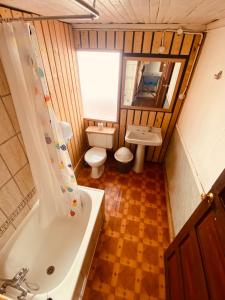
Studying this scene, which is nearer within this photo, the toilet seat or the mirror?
the mirror

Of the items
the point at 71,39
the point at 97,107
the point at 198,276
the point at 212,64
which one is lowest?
the point at 198,276

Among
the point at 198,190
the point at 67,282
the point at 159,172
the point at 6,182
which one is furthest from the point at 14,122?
the point at 159,172

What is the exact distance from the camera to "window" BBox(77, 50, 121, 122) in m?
2.06

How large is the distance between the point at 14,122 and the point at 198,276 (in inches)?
64.3

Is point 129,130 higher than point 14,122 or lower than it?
lower

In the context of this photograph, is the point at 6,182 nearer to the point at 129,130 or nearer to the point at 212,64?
the point at 129,130

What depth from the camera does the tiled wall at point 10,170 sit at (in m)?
1.08

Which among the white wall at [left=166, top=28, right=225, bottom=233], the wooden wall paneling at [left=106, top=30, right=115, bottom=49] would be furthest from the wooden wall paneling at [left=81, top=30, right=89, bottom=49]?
the white wall at [left=166, top=28, right=225, bottom=233]

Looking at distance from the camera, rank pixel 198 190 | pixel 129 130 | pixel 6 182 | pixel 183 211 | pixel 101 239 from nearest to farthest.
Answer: pixel 6 182 < pixel 198 190 < pixel 183 211 < pixel 101 239 < pixel 129 130

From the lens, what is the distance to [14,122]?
1.16m

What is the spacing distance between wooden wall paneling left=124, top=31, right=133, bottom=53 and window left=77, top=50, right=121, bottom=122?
12cm

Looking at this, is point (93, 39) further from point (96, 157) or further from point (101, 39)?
point (96, 157)

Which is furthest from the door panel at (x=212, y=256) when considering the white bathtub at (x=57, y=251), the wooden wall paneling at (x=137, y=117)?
the wooden wall paneling at (x=137, y=117)

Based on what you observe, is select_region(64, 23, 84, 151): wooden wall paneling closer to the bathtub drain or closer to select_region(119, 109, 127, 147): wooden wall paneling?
select_region(119, 109, 127, 147): wooden wall paneling
